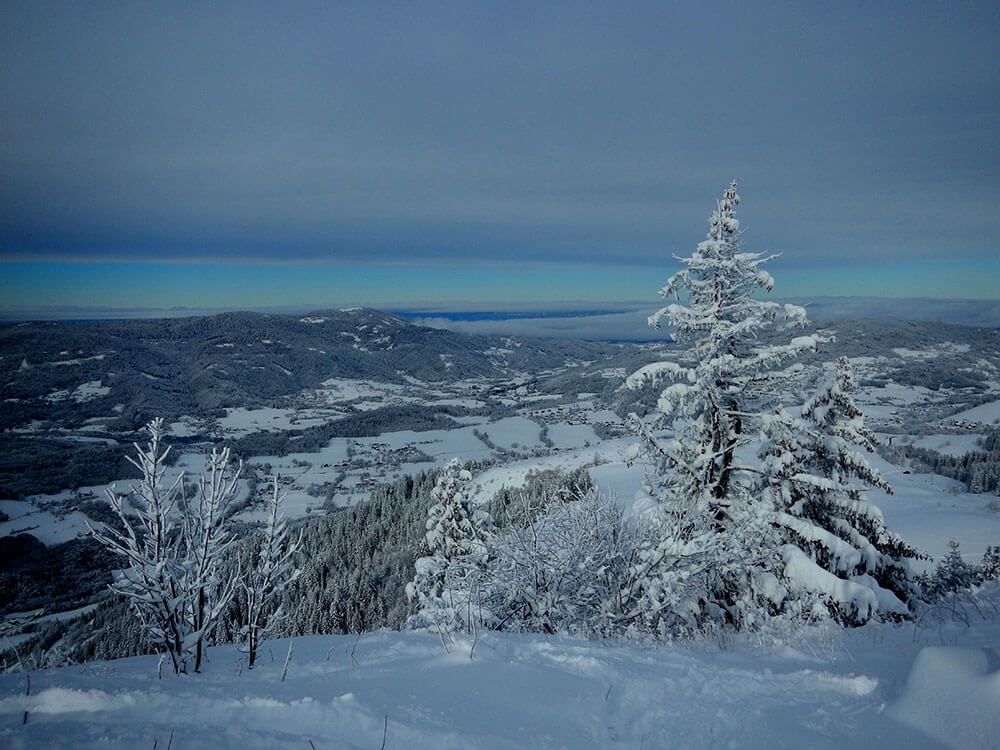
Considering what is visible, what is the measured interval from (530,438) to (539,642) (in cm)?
14677

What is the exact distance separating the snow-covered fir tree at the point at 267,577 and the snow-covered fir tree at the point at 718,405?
20.1 ft

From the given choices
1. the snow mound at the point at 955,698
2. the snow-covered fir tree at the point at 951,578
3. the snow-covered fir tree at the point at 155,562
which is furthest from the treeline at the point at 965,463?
the snow-covered fir tree at the point at 155,562

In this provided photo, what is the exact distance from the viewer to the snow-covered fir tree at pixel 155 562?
16.6ft

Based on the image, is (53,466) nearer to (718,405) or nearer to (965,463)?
(718,405)

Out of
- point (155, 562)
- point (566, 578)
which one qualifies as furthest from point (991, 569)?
point (155, 562)

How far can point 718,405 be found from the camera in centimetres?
1033

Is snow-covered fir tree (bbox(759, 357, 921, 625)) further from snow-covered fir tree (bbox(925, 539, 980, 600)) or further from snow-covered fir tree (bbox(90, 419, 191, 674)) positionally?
snow-covered fir tree (bbox(90, 419, 191, 674))

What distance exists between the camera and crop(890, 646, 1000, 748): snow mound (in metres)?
3.21

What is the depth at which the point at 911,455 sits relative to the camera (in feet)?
271

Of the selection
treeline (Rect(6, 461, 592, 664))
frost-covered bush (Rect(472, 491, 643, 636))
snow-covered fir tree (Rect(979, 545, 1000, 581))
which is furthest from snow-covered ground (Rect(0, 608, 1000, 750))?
treeline (Rect(6, 461, 592, 664))

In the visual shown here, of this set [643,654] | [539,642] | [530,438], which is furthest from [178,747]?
[530,438]

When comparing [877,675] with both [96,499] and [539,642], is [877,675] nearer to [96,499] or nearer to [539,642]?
[539,642]

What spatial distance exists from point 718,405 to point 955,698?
7176 mm

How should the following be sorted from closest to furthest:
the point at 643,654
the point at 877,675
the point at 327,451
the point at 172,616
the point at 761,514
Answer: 1. the point at 877,675
2. the point at 172,616
3. the point at 643,654
4. the point at 761,514
5. the point at 327,451
